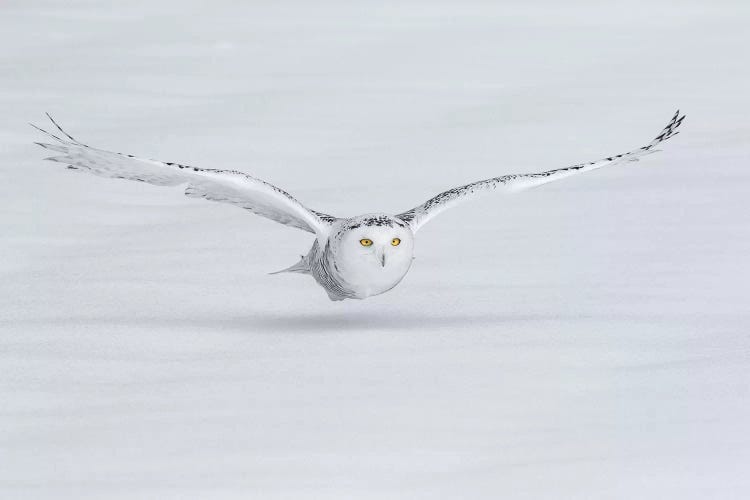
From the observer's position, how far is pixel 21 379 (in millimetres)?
5484

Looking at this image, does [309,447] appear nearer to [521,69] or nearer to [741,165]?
[741,165]

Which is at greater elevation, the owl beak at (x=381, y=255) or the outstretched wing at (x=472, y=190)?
the outstretched wing at (x=472, y=190)

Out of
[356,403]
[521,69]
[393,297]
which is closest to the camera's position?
[356,403]

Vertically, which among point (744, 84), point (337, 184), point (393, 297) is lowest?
point (393, 297)

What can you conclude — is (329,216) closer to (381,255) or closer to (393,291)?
(381,255)

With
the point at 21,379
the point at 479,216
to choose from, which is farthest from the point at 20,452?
the point at 479,216

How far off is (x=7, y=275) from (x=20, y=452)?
2379 millimetres

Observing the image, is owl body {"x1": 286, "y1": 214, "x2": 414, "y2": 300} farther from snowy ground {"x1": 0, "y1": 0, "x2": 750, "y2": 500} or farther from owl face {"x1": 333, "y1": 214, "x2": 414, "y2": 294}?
snowy ground {"x1": 0, "y1": 0, "x2": 750, "y2": 500}

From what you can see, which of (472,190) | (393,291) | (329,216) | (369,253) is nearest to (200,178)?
(329,216)

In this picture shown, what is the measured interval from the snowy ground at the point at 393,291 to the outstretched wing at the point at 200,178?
44 centimetres

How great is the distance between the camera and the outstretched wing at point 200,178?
19.0 feet

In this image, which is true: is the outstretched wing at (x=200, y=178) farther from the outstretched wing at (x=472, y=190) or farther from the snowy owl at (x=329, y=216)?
the outstretched wing at (x=472, y=190)

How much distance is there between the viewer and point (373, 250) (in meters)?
5.67

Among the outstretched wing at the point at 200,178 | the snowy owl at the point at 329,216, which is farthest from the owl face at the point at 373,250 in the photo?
the outstretched wing at the point at 200,178
